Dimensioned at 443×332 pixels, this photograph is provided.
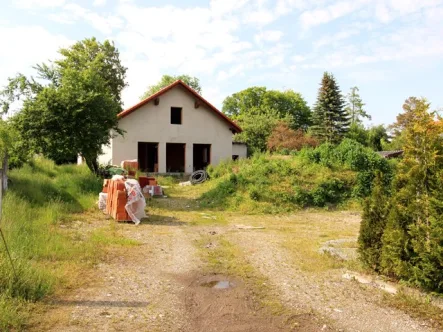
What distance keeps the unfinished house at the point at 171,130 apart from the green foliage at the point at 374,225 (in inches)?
805

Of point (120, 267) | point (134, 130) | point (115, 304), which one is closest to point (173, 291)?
point (115, 304)

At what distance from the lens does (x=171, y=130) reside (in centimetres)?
2648

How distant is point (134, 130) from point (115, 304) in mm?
21628

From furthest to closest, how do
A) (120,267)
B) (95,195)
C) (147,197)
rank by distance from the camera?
(147,197) → (95,195) → (120,267)

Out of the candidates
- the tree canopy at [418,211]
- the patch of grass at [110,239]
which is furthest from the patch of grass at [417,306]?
the patch of grass at [110,239]

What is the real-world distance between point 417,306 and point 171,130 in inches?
899

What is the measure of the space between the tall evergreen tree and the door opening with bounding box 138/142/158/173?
25412 mm

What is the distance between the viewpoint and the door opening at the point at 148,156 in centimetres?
2780

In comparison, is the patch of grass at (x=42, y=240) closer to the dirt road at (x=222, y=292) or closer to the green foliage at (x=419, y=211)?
the dirt road at (x=222, y=292)

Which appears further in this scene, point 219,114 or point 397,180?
point 219,114

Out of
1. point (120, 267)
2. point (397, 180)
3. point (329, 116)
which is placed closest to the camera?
point (397, 180)

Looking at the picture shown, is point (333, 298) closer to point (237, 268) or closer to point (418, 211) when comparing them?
point (418, 211)

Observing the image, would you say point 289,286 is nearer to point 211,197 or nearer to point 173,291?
point 173,291

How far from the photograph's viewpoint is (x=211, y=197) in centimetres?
1587
